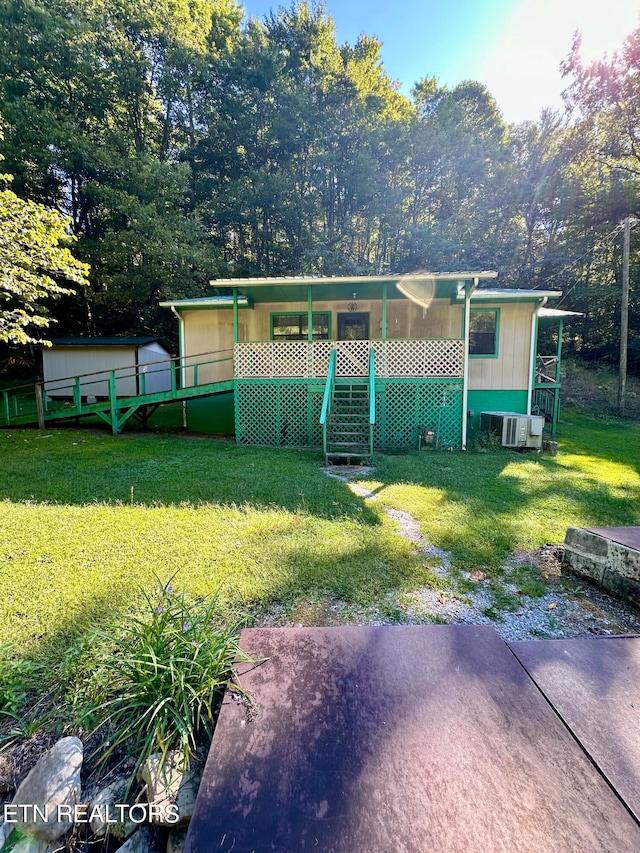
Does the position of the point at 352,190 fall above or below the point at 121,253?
above

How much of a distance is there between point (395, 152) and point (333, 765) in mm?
25006

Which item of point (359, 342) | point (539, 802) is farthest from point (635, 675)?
point (359, 342)

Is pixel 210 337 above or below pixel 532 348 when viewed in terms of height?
above

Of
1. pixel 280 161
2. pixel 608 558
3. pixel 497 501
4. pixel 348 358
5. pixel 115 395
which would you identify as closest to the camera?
pixel 608 558

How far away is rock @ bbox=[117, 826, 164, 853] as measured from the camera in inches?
54.3

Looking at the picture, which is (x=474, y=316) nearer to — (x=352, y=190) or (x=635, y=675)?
(x=635, y=675)

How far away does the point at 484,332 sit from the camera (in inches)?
405

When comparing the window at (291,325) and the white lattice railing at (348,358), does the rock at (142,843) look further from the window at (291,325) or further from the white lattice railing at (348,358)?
the window at (291,325)

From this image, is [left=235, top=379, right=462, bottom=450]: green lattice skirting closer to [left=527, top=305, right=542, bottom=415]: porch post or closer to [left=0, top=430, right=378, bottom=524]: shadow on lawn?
[left=0, top=430, right=378, bottom=524]: shadow on lawn

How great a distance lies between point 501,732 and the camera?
5.01 ft

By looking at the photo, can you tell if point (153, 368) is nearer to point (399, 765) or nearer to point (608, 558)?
point (608, 558)

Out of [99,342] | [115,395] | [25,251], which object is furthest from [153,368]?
[25,251]

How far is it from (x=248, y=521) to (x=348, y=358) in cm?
587

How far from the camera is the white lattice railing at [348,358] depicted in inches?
348
